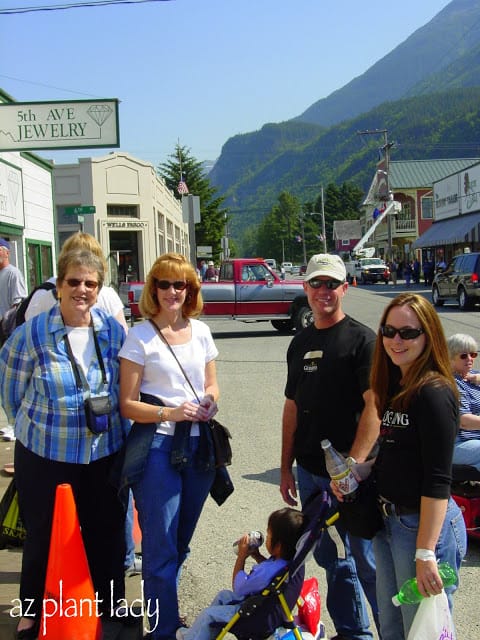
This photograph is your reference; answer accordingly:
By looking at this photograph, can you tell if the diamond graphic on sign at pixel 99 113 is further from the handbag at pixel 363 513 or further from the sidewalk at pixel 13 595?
the handbag at pixel 363 513

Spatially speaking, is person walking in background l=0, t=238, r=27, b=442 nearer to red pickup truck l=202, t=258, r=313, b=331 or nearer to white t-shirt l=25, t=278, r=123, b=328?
white t-shirt l=25, t=278, r=123, b=328

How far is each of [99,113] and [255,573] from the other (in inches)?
258

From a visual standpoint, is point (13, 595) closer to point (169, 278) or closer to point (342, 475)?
point (169, 278)

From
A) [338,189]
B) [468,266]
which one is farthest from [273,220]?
[468,266]

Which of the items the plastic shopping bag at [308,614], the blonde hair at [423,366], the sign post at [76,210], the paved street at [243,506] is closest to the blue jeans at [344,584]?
the plastic shopping bag at [308,614]

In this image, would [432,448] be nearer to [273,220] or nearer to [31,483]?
[31,483]

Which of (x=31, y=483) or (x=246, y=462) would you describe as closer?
(x=31, y=483)

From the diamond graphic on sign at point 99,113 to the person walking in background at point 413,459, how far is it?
6.37 metres

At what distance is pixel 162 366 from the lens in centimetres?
324

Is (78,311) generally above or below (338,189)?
below

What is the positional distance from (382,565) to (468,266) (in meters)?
21.2

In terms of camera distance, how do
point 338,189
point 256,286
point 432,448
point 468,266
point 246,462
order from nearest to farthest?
point 432,448, point 246,462, point 256,286, point 468,266, point 338,189

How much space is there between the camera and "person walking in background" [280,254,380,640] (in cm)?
310

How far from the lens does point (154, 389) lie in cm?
326
